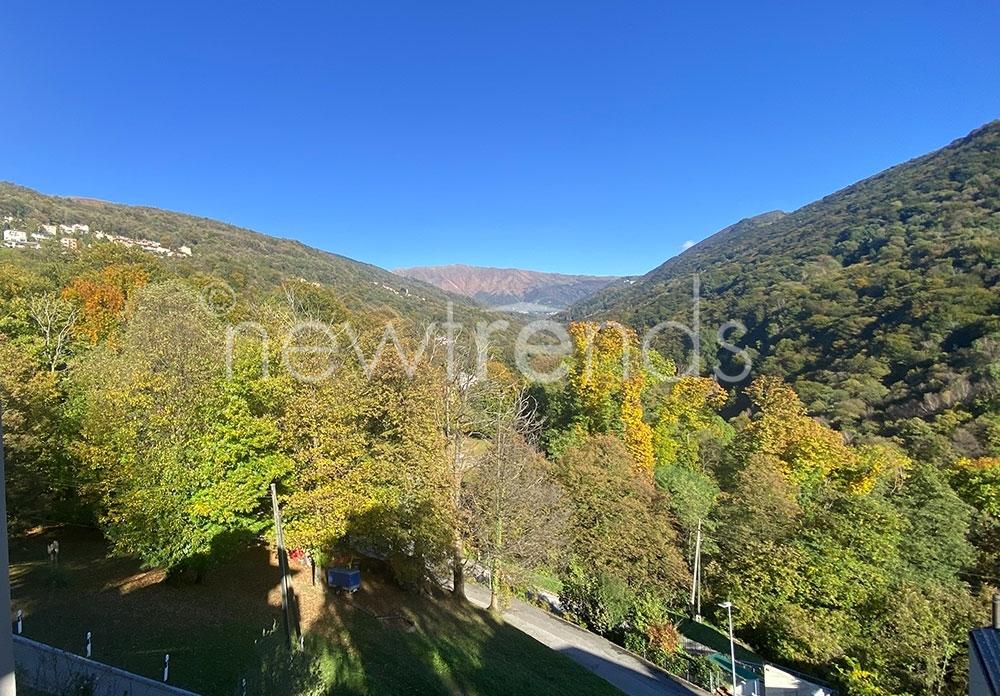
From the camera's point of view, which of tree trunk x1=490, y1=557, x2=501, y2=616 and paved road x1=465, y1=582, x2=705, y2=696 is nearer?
paved road x1=465, y1=582, x2=705, y2=696

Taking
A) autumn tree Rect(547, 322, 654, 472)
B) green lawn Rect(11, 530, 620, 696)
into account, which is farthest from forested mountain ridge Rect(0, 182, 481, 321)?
green lawn Rect(11, 530, 620, 696)

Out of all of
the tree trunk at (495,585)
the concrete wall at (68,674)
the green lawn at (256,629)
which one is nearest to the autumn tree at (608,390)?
the tree trunk at (495,585)

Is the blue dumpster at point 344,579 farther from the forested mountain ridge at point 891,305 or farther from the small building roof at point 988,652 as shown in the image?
the forested mountain ridge at point 891,305

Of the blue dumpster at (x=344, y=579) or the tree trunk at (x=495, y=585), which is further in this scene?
the tree trunk at (x=495, y=585)

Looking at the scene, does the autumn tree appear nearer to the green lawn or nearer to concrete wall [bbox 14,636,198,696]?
the green lawn

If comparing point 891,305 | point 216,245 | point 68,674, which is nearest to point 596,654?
point 68,674

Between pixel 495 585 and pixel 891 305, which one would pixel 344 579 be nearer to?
pixel 495 585
